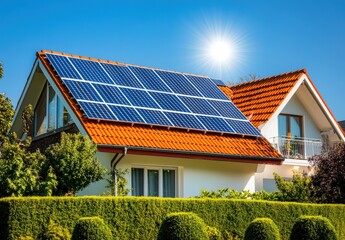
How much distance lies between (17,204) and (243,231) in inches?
310

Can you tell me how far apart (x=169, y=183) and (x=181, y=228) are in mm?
8135

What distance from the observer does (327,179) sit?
29.5m

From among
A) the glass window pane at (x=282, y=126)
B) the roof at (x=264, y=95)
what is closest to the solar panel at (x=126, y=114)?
the roof at (x=264, y=95)

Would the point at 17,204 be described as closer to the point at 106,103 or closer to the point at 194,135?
the point at 106,103

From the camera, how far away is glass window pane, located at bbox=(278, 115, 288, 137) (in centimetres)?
3662

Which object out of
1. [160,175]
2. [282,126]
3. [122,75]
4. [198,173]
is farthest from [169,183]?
[282,126]

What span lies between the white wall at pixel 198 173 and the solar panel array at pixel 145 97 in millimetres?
1413

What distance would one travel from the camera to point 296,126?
3744 cm

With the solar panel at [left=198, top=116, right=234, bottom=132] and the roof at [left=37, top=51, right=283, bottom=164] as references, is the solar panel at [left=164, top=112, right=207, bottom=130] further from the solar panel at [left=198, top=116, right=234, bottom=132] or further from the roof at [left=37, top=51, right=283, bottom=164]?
the solar panel at [left=198, top=116, right=234, bottom=132]

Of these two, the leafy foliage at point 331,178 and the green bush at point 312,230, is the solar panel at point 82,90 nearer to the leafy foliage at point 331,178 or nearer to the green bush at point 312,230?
the green bush at point 312,230

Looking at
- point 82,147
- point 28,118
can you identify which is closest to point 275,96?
point 28,118

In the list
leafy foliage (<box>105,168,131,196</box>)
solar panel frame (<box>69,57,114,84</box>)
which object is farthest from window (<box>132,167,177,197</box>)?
solar panel frame (<box>69,57,114,84</box>)

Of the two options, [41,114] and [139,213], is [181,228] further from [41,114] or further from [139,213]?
[41,114]

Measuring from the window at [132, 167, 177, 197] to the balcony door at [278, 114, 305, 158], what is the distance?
921 cm
